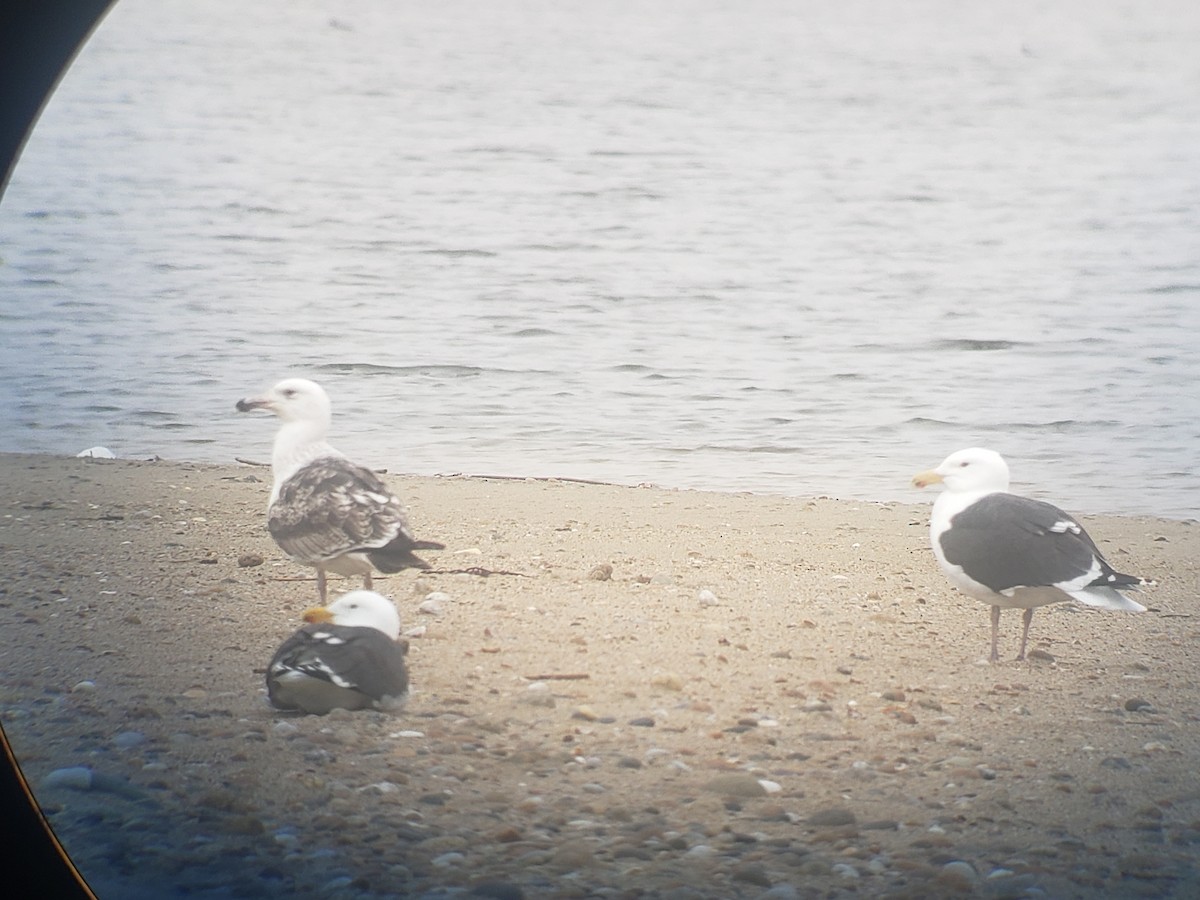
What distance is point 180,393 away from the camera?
2686mm

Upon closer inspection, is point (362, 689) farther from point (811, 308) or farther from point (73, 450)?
point (811, 308)

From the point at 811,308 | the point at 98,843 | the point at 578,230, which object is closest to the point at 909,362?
the point at 811,308

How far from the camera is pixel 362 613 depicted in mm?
1989

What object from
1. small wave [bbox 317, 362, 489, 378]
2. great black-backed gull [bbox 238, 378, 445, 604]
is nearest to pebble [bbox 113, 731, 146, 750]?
great black-backed gull [bbox 238, 378, 445, 604]

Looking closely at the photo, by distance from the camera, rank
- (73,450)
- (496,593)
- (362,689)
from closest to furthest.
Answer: (362,689) < (496,593) < (73,450)

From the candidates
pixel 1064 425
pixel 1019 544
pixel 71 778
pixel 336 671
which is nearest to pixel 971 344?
pixel 1064 425

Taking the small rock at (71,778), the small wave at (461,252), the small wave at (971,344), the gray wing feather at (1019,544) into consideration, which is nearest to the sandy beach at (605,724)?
the small rock at (71,778)

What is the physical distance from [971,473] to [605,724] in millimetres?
839

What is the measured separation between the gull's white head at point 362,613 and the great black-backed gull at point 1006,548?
3.08 ft

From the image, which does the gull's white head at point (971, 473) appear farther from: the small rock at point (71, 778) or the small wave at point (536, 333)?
the small rock at point (71, 778)

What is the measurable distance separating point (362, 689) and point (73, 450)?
3.67ft

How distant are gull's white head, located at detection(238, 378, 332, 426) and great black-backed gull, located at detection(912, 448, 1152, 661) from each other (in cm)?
107

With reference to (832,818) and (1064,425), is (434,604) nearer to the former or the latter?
(832,818)

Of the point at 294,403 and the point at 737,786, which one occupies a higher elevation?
the point at 294,403
